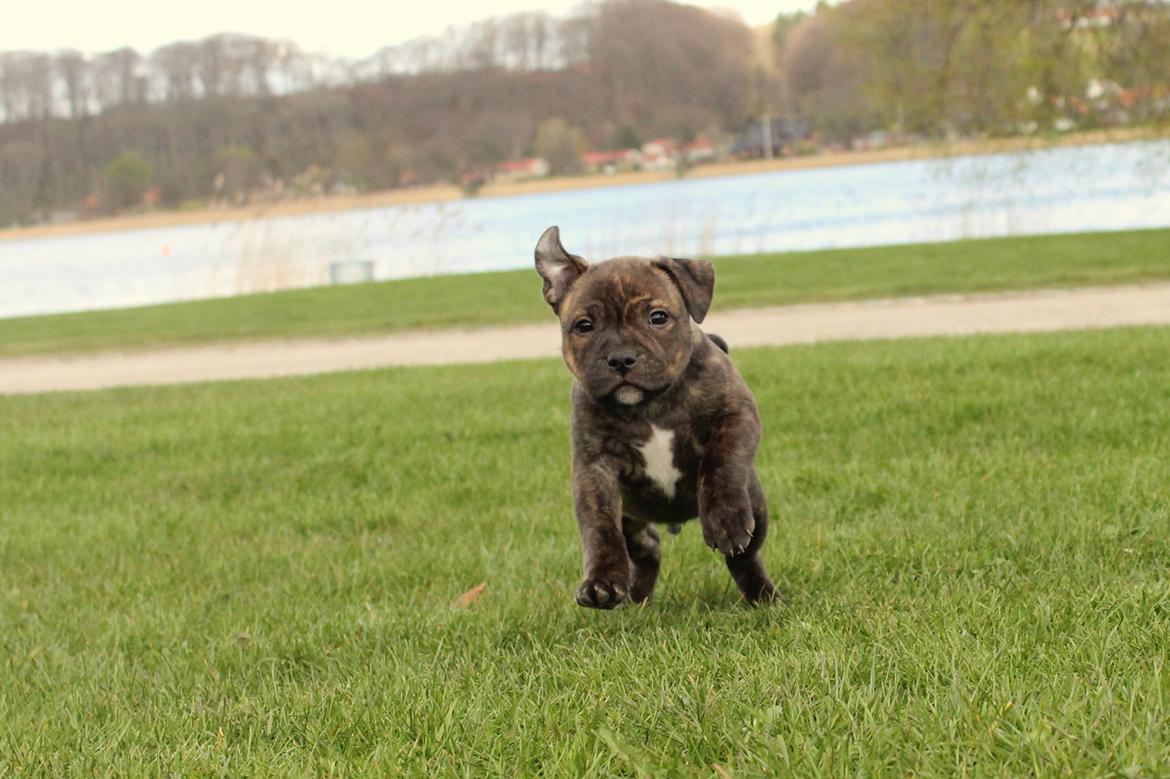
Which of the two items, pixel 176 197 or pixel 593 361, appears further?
pixel 176 197

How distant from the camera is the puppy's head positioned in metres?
3.49

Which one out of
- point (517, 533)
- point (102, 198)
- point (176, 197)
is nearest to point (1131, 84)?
point (517, 533)

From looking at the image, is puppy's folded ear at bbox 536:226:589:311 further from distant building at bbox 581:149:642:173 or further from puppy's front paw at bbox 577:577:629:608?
distant building at bbox 581:149:642:173

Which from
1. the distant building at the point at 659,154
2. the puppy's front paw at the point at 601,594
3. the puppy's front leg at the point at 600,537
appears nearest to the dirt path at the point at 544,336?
the puppy's front leg at the point at 600,537

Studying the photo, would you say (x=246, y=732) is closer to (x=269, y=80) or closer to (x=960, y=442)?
(x=960, y=442)

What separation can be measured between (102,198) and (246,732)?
78496 millimetres

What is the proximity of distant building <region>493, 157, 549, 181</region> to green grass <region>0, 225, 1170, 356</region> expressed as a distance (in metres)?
45.8

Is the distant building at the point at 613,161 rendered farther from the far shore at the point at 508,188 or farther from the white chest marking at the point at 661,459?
the white chest marking at the point at 661,459

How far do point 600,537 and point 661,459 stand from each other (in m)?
0.31

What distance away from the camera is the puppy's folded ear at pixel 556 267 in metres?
3.80

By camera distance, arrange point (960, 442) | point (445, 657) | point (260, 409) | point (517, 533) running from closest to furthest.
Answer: point (445, 657), point (517, 533), point (960, 442), point (260, 409)

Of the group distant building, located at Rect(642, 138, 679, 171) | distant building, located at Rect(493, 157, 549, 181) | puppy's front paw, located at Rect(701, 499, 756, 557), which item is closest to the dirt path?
puppy's front paw, located at Rect(701, 499, 756, 557)

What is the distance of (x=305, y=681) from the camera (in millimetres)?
3984

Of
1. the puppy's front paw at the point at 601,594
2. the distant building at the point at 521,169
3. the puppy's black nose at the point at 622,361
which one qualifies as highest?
the distant building at the point at 521,169
